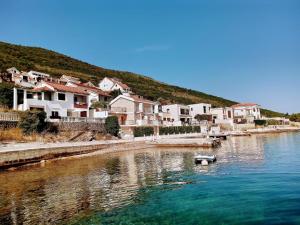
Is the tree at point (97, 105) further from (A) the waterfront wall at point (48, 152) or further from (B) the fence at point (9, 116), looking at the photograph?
(B) the fence at point (9, 116)

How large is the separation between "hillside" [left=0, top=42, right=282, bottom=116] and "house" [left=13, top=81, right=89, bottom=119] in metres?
59.3

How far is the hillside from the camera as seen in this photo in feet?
396

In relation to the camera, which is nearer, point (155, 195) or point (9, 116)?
point (155, 195)

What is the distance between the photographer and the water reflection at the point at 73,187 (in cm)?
1475

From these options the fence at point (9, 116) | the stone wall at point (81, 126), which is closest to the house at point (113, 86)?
the stone wall at point (81, 126)

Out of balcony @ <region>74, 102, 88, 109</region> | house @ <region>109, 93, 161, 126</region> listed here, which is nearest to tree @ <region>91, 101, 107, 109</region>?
balcony @ <region>74, 102, 88, 109</region>

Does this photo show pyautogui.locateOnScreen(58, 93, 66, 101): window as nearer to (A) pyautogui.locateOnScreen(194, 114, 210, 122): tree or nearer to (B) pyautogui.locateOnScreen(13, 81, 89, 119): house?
(B) pyautogui.locateOnScreen(13, 81, 89, 119): house

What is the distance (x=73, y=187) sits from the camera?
2023cm

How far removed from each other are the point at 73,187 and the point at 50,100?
33.1m

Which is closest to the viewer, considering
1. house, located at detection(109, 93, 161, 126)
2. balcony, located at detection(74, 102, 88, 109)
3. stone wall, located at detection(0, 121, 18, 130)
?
stone wall, located at detection(0, 121, 18, 130)

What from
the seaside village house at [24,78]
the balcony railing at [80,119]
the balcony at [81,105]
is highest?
the seaside village house at [24,78]

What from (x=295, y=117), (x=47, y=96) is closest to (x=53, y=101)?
(x=47, y=96)

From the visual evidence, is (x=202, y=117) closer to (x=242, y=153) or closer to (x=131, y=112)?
(x=131, y=112)

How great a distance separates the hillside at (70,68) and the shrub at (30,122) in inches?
2797
